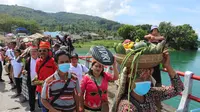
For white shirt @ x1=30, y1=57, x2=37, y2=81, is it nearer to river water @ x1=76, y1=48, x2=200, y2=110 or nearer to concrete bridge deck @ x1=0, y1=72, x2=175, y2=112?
concrete bridge deck @ x1=0, y1=72, x2=175, y2=112

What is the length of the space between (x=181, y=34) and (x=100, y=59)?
68040 mm

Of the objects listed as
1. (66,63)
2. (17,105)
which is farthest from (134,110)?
(17,105)

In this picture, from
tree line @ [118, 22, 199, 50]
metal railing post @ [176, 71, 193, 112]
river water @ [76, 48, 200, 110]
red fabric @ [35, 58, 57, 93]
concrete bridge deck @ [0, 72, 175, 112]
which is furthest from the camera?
tree line @ [118, 22, 199, 50]

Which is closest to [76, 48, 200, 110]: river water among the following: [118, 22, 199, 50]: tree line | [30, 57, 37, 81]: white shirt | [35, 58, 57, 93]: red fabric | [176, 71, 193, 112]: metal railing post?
[176, 71, 193, 112]: metal railing post

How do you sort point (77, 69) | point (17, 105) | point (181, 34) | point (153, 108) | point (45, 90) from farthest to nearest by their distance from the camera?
point (181, 34) < point (17, 105) < point (77, 69) < point (45, 90) < point (153, 108)

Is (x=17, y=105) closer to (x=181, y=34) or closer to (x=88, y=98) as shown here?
(x=88, y=98)

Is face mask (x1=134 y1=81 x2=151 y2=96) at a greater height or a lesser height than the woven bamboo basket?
lesser

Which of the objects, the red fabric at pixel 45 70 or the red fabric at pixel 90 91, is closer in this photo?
the red fabric at pixel 90 91

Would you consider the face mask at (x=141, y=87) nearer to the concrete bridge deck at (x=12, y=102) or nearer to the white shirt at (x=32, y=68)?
the concrete bridge deck at (x=12, y=102)

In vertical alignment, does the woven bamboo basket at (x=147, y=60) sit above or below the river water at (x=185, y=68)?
above

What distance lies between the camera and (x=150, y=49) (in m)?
1.71

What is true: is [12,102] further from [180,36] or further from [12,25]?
[12,25]

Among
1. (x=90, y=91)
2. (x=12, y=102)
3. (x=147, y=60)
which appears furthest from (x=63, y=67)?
(x=12, y=102)

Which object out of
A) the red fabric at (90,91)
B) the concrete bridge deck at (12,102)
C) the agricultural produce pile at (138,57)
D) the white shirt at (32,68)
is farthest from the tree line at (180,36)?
the agricultural produce pile at (138,57)
